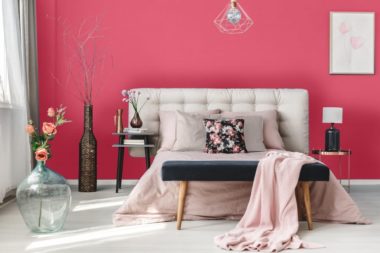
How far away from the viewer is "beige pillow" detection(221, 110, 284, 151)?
17.7 ft

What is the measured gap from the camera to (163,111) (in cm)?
577

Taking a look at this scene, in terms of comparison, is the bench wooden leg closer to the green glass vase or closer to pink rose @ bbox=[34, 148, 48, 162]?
the green glass vase

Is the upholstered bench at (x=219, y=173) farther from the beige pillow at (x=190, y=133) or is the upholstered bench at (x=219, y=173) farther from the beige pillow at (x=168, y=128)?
the beige pillow at (x=168, y=128)

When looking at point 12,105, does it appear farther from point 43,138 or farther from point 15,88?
point 43,138

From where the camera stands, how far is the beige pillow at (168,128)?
5434mm

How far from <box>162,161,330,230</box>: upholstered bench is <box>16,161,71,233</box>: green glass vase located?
0.76 metres

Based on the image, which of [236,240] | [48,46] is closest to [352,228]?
[236,240]

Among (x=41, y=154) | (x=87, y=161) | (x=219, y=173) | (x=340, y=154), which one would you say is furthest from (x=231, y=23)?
(x=41, y=154)

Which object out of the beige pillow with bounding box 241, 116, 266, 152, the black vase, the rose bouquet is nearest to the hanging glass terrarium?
the beige pillow with bounding box 241, 116, 266, 152

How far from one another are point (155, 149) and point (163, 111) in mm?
439

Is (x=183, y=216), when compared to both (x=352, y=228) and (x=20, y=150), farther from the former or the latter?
(x=20, y=150)

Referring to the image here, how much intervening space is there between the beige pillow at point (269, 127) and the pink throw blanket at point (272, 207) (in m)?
1.47

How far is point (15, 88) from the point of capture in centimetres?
523

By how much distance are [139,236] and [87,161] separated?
7.54ft
